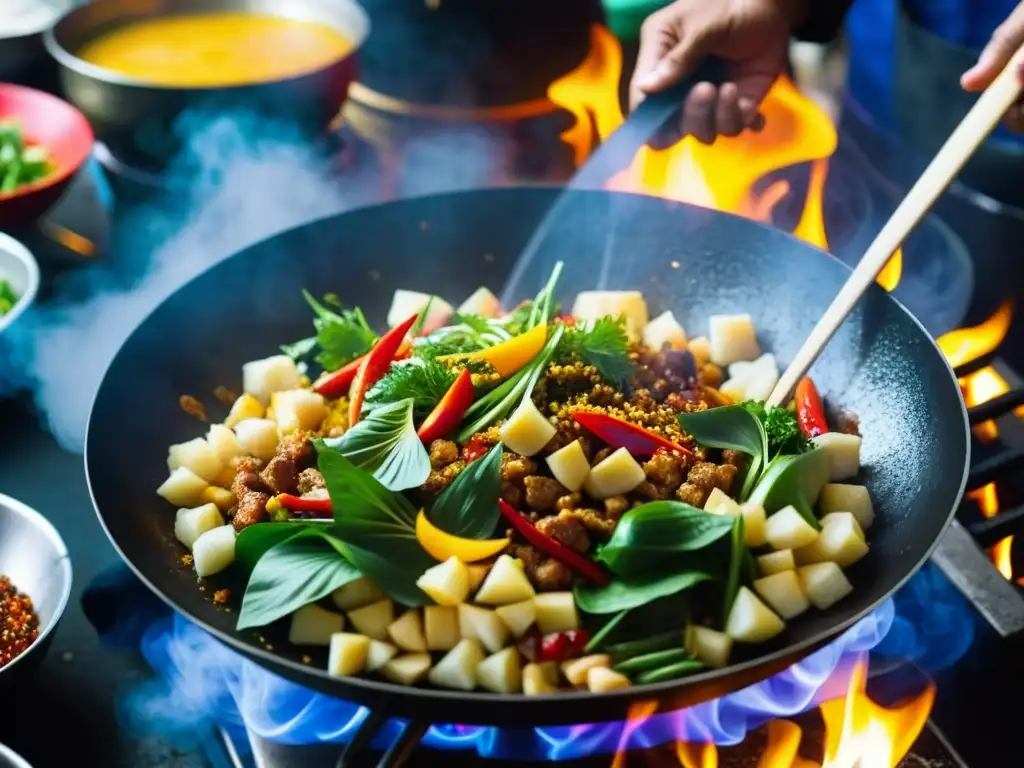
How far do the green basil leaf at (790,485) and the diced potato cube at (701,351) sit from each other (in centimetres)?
48

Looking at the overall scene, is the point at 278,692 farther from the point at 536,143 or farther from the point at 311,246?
the point at 536,143

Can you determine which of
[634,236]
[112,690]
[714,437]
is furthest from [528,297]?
[112,690]

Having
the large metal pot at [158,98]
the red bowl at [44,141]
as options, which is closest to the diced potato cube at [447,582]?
the large metal pot at [158,98]

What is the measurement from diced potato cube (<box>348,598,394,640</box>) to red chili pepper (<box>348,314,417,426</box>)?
16.6 inches

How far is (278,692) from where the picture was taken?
1.78 metres

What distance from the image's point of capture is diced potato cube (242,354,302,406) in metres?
2.10

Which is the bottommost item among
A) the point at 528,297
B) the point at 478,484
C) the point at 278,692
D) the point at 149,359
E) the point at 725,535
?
the point at 278,692

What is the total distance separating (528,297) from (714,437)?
761mm

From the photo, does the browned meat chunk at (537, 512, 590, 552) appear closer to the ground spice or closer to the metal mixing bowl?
the ground spice

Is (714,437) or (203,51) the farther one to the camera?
→ (203,51)

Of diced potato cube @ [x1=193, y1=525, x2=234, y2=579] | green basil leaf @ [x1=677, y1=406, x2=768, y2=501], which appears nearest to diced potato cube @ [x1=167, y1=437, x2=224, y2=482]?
diced potato cube @ [x1=193, y1=525, x2=234, y2=579]

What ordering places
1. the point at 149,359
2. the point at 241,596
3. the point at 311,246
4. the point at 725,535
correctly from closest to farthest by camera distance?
the point at 725,535, the point at 241,596, the point at 149,359, the point at 311,246

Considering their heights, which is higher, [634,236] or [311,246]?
[634,236]

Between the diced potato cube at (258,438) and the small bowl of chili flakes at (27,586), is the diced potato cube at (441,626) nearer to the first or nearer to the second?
the diced potato cube at (258,438)
